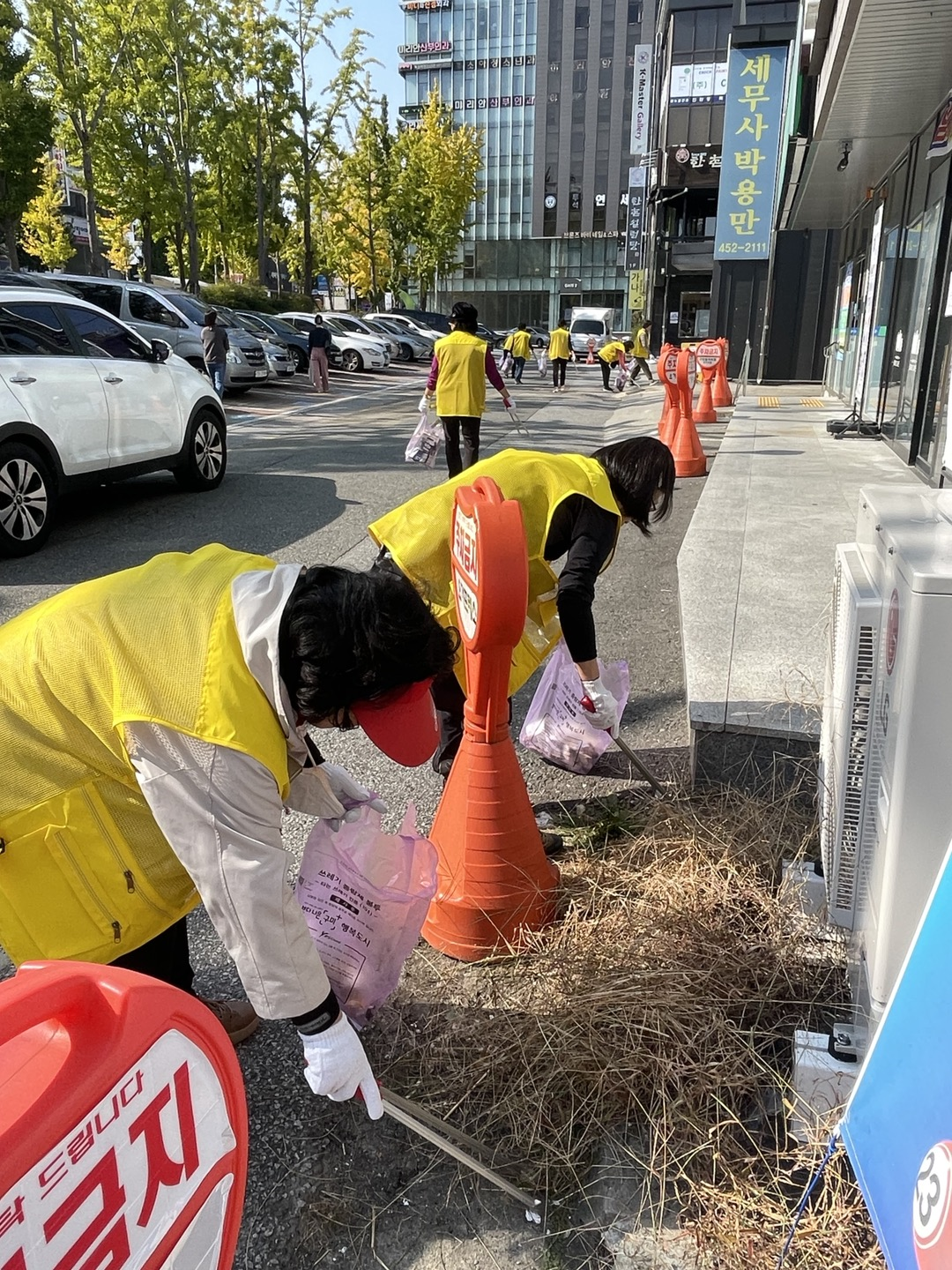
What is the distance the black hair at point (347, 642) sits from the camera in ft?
5.20

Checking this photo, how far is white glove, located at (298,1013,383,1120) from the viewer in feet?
5.66

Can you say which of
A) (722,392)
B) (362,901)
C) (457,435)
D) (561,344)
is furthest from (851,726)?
(561,344)

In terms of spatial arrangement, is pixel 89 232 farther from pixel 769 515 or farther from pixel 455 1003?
pixel 455 1003

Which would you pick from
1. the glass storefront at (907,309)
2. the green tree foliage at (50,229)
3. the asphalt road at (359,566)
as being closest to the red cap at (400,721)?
the asphalt road at (359,566)

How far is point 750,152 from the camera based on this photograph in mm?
21578

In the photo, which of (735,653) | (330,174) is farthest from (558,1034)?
(330,174)

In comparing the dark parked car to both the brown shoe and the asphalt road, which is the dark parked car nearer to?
the asphalt road

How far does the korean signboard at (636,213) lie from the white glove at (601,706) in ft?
148

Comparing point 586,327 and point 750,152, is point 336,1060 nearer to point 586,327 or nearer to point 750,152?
point 750,152

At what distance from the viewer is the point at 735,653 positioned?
13.2 feet

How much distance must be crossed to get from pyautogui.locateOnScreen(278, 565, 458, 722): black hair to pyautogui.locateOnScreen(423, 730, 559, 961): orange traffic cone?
42.5 inches

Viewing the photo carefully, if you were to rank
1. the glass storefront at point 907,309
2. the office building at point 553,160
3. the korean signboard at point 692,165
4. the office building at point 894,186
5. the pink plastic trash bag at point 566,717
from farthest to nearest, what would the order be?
1. the office building at point 553,160
2. the korean signboard at point 692,165
3. the glass storefront at point 907,309
4. the office building at point 894,186
5. the pink plastic trash bag at point 566,717

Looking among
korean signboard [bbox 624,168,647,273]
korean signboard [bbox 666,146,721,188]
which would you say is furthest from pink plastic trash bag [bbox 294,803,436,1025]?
korean signboard [bbox 624,168,647,273]

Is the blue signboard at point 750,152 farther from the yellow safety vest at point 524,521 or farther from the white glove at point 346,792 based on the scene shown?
the white glove at point 346,792
